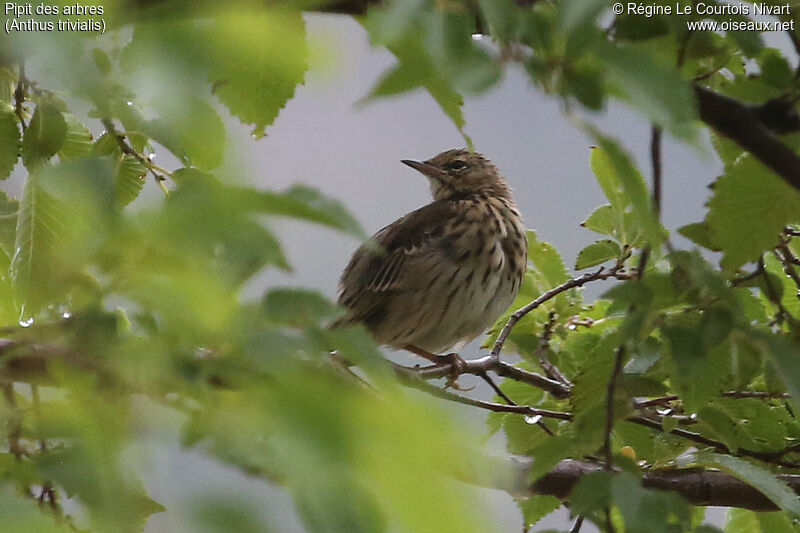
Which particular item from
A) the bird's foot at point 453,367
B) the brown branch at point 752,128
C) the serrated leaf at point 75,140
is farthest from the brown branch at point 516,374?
the brown branch at point 752,128

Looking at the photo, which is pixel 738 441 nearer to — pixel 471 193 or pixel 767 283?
pixel 767 283

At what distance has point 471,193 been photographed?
4.48 m

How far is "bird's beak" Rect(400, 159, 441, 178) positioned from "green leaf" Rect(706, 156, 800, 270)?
10.7 ft

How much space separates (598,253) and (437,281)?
146 cm

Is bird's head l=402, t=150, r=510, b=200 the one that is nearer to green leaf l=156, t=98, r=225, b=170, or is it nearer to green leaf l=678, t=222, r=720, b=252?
green leaf l=678, t=222, r=720, b=252

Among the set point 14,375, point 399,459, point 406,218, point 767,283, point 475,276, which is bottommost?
point 399,459

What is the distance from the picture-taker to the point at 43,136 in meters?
1.61

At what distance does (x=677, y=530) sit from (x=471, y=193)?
3487 mm

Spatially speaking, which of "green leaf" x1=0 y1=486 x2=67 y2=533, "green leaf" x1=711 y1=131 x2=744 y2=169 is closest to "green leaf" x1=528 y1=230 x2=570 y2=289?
"green leaf" x1=711 y1=131 x2=744 y2=169

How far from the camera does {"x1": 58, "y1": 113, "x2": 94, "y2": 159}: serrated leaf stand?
1.82m

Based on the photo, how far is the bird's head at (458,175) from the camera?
4.57m

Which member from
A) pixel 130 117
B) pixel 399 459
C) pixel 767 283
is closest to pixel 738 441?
pixel 767 283

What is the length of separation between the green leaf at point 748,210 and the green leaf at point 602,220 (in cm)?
105

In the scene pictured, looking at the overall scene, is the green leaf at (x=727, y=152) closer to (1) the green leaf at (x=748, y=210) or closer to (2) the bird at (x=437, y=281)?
(1) the green leaf at (x=748, y=210)
